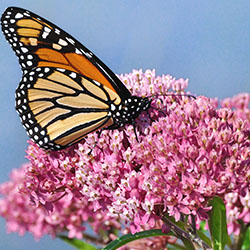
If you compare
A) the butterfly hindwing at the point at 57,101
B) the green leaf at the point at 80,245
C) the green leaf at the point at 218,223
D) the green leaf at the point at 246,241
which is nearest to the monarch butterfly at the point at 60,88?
the butterfly hindwing at the point at 57,101

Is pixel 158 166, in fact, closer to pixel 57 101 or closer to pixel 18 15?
pixel 57 101

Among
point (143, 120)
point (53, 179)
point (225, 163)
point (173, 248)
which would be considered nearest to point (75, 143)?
point (53, 179)

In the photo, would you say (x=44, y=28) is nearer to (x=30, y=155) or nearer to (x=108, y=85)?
(x=108, y=85)

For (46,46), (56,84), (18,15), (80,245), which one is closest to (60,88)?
(56,84)

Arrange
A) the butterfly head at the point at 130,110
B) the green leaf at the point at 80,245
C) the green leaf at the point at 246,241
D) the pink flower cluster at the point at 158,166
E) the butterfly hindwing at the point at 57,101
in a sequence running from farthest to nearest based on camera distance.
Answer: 1. the green leaf at the point at 80,245
2. the green leaf at the point at 246,241
3. the butterfly hindwing at the point at 57,101
4. the butterfly head at the point at 130,110
5. the pink flower cluster at the point at 158,166

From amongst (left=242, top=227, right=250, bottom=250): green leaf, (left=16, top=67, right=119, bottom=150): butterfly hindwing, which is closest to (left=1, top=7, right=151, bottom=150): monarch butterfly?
(left=16, top=67, right=119, bottom=150): butterfly hindwing

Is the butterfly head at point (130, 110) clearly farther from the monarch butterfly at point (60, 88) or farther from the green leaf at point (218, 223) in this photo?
the green leaf at point (218, 223)

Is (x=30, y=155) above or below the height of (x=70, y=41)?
below
